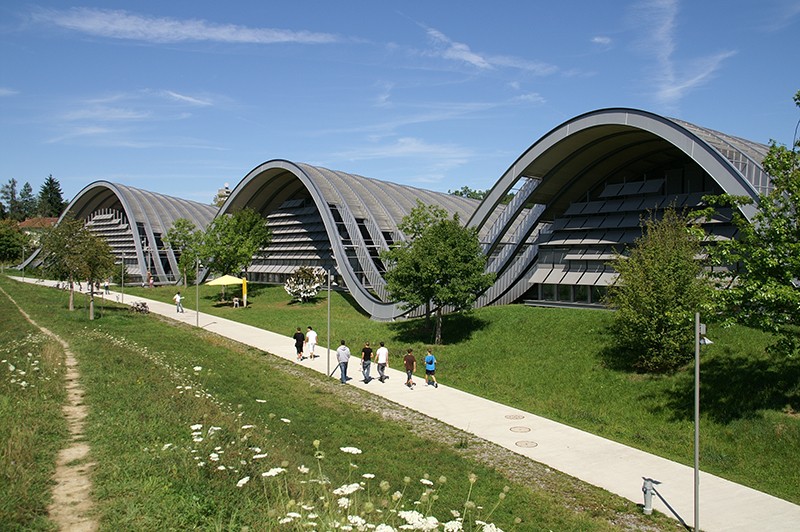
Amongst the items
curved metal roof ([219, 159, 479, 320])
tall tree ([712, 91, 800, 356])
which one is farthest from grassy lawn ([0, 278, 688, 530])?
curved metal roof ([219, 159, 479, 320])

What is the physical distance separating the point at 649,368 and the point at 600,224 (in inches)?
477

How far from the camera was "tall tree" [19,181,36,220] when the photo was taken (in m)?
154

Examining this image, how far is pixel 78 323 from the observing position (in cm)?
2984

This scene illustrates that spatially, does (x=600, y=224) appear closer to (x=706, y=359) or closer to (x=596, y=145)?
(x=596, y=145)

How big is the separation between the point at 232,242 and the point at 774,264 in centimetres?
4026

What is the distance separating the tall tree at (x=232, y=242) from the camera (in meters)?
46.0

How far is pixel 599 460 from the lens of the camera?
42.1 feet

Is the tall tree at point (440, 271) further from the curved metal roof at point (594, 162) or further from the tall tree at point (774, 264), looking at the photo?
the tall tree at point (774, 264)

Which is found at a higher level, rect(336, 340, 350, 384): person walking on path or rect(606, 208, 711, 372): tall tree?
rect(606, 208, 711, 372): tall tree

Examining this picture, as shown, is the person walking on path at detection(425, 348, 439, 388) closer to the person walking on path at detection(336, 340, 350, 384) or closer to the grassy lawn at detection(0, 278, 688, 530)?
the person walking on path at detection(336, 340, 350, 384)

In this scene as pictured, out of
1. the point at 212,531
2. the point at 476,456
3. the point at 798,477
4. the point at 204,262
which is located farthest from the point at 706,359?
the point at 204,262

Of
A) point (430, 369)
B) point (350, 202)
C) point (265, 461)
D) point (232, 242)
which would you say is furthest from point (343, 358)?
point (232, 242)

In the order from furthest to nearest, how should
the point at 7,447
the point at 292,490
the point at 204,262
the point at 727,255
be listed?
1. the point at 204,262
2. the point at 727,255
3. the point at 7,447
4. the point at 292,490

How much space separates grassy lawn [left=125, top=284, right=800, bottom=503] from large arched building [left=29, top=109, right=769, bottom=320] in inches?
134
